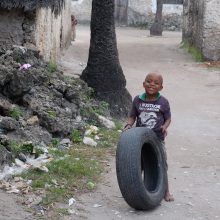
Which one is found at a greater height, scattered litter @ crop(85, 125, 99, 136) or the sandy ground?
scattered litter @ crop(85, 125, 99, 136)

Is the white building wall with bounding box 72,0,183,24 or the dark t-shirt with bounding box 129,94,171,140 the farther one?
the white building wall with bounding box 72,0,183,24

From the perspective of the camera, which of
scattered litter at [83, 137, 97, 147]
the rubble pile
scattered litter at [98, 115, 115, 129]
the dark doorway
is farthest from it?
the dark doorway

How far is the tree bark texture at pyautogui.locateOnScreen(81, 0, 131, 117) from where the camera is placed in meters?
9.87

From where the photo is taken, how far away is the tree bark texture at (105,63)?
9867mm

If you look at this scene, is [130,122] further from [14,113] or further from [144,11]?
[144,11]

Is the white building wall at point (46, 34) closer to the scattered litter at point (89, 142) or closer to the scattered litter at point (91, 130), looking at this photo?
the scattered litter at point (91, 130)

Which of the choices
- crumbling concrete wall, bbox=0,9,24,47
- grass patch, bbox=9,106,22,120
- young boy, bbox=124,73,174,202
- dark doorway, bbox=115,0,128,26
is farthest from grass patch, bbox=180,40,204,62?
young boy, bbox=124,73,174,202

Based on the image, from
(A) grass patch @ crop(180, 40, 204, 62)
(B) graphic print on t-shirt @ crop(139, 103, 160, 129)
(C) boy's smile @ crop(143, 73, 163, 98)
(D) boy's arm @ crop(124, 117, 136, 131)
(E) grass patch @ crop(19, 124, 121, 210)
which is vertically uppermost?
(C) boy's smile @ crop(143, 73, 163, 98)

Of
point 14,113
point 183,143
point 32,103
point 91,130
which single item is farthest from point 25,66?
point 183,143

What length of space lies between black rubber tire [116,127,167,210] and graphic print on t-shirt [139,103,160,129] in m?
0.15

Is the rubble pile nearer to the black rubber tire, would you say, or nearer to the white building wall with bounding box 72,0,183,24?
the black rubber tire

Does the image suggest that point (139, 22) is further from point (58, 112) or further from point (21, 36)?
point (58, 112)

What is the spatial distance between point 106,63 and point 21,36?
1.47 meters

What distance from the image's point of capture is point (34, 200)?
549cm
